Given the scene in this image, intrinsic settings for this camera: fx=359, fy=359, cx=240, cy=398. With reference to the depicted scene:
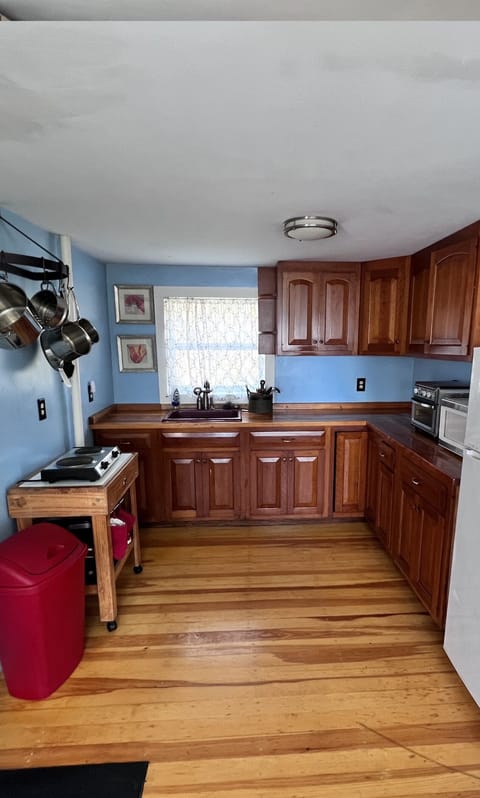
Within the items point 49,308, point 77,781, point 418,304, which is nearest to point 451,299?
point 418,304

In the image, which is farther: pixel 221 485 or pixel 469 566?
pixel 221 485

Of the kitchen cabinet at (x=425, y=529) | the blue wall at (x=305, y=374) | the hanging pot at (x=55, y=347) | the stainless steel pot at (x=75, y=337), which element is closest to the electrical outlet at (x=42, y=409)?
the hanging pot at (x=55, y=347)

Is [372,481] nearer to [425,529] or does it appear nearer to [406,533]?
[406,533]

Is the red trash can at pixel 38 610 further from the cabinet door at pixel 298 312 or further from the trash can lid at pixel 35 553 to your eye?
the cabinet door at pixel 298 312

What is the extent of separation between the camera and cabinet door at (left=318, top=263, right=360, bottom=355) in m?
2.90

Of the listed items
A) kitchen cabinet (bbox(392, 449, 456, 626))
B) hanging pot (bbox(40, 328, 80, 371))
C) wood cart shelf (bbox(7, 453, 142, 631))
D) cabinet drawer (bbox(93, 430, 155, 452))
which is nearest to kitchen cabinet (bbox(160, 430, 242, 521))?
cabinet drawer (bbox(93, 430, 155, 452))

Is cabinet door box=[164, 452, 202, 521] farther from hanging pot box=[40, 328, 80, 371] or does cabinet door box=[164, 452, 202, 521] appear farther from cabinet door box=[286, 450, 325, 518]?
hanging pot box=[40, 328, 80, 371]

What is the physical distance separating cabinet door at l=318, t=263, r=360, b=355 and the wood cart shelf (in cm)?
198

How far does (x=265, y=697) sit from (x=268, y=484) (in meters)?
1.48

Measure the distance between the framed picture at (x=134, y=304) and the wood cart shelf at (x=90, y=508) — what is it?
1655mm

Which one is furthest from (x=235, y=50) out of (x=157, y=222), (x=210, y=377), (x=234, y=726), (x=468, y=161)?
(x=210, y=377)

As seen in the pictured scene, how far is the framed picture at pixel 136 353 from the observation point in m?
3.19

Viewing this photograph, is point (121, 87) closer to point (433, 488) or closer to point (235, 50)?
point (235, 50)

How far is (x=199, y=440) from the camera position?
281 centimetres
